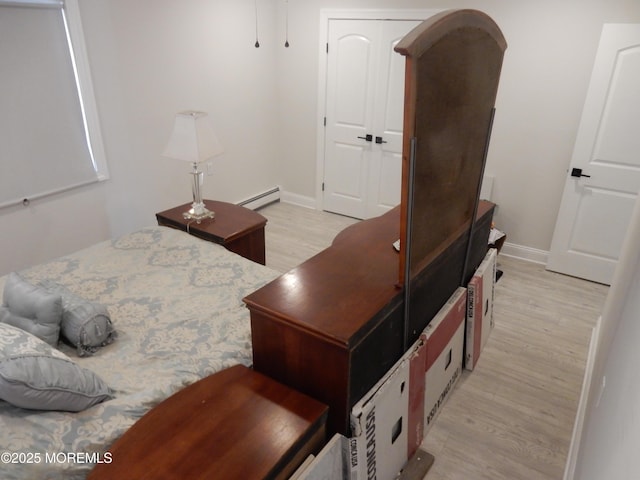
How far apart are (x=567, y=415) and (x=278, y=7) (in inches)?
174

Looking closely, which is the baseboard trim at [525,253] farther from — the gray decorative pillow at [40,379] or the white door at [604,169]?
the gray decorative pillow at [40,379]

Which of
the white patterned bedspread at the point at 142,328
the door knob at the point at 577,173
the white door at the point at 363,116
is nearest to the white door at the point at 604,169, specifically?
the door knob at the point at 577,173

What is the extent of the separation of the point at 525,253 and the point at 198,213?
115 inches

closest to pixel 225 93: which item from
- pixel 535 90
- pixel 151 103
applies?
pixel 151 103

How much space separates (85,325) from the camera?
194 centimetres

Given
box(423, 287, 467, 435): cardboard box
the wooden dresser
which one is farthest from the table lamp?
box(423, 287, 467, 435): cardboard box

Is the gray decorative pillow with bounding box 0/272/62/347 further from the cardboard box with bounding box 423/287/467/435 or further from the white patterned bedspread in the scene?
the cardboard box with bounding box 423/287/467/435

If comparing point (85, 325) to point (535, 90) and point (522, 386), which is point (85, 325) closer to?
point (522, 386)

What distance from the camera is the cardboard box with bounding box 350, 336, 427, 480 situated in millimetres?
1682

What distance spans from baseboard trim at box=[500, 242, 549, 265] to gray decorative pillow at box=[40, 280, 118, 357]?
3.52 metres

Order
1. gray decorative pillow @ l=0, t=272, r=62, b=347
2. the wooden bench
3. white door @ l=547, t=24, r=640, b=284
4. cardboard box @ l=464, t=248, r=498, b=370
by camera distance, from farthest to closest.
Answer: white door @ l=547, t=24, r=640, b=284 < cardboard box @ l=464, t=248, r=498, b=370 < gray decorative pillow @ l=0, t=272, r=62, b=347 < the wooden bench

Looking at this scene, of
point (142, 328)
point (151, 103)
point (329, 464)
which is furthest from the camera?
point (151, 103)

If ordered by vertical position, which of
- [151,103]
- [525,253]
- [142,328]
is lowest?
[525,253]

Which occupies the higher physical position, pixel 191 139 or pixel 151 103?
pixel 151 103
